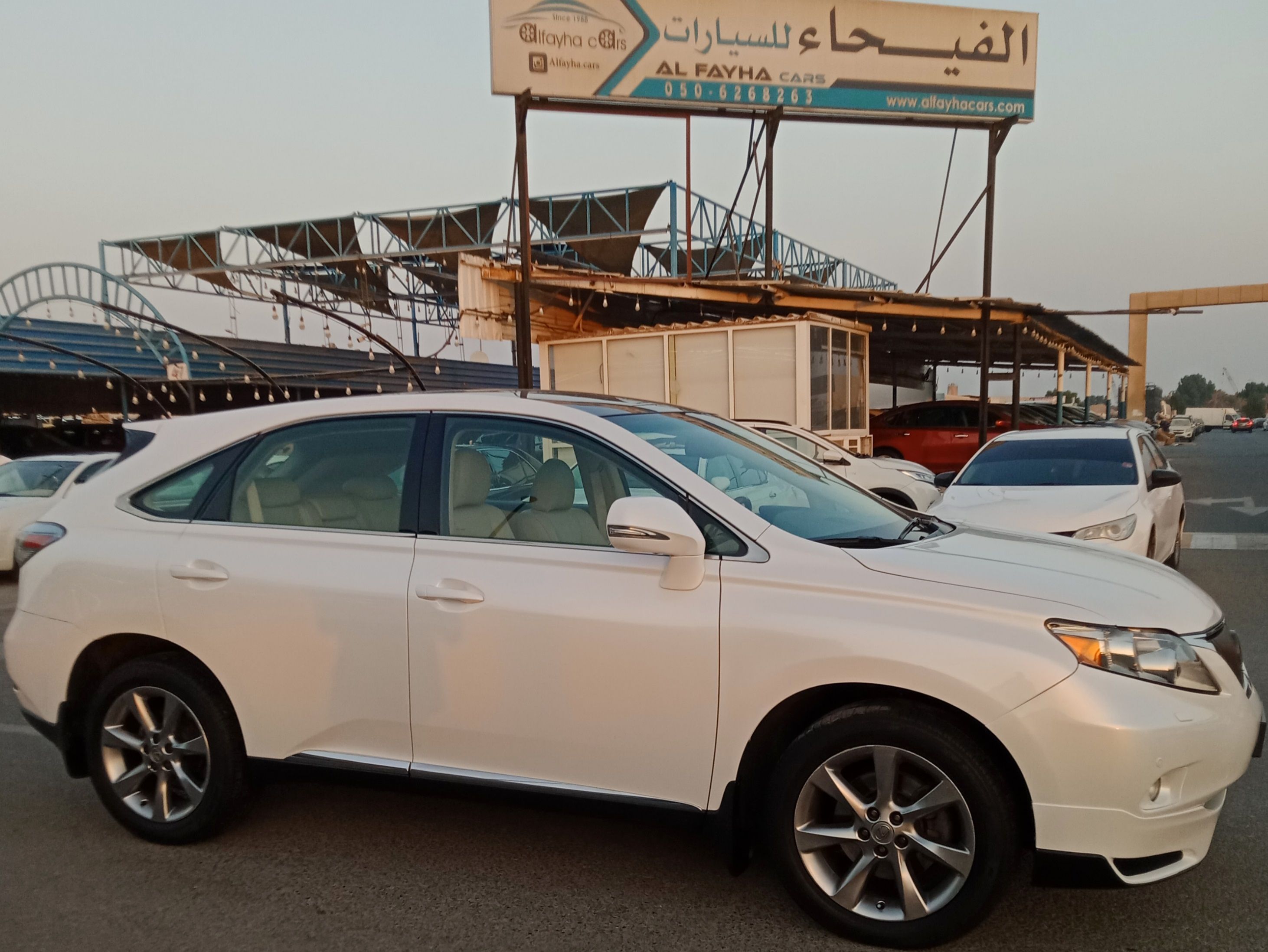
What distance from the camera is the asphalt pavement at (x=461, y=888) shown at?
8.91 feet

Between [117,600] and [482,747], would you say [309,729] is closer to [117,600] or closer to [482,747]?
[482,747]

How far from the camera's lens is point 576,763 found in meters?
2.85

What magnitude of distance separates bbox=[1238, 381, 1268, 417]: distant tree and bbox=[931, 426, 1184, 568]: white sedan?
173 m

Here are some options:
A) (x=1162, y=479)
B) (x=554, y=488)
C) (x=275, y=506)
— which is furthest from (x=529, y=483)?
(x=1162, y=479)

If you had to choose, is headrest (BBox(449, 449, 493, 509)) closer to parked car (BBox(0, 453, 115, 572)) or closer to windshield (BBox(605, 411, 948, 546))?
windshield (BBox(605, 411, 948, 546))

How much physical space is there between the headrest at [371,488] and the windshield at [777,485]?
870mm

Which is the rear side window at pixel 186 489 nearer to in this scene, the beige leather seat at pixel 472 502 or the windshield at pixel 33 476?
the beige leather seat at pixel 472 502

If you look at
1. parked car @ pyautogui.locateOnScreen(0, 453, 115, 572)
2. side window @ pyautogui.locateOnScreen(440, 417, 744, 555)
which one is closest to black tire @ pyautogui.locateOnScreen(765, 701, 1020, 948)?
side window @ pyautogui.locateOnScreen(440, 417, 744, 555)

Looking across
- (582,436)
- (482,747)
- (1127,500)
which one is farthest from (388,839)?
(1127,500)

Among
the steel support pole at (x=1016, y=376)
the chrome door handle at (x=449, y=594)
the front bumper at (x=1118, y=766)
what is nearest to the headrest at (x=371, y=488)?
the chrome door handle at (x=449, y=594)

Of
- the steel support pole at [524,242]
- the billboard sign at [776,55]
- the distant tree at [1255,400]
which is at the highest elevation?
the billboard sign at [776,55]

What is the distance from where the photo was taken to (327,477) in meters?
3.40

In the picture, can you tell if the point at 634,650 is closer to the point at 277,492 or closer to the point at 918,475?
the point at 277,492

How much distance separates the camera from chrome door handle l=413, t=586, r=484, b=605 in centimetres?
292
